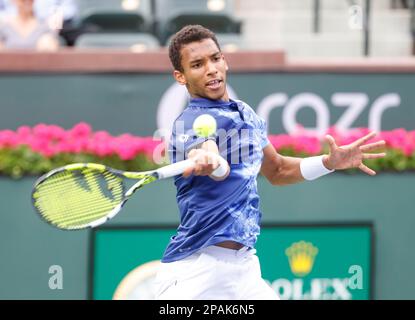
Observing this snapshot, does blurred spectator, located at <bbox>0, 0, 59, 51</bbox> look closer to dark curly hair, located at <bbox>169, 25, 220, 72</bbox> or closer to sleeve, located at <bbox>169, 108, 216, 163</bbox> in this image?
dark curly hair, located at <bbox>169, 25, 220, 72</bbox>

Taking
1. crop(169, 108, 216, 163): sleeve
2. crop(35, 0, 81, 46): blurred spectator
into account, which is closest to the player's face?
crop(169, 108, 216, 163): sleeve

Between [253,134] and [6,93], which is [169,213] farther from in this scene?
[253,134]

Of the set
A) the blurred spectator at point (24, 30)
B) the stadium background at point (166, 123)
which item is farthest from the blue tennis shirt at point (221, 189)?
the blurred spectator at point (24, 30)

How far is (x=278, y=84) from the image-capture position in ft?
23.8

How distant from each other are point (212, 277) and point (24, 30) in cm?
432

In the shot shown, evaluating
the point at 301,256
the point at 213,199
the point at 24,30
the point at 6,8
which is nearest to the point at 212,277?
the point at 213,199

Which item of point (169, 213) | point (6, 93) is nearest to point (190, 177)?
point (169, 213)

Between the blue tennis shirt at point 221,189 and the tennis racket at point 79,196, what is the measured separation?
1.02 ft

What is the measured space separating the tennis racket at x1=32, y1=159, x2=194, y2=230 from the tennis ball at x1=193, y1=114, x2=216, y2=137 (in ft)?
0.89

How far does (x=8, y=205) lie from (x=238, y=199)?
2515mm

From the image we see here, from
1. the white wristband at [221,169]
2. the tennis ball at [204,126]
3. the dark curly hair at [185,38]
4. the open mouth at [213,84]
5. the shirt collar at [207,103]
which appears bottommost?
the white wristband at [221,169]

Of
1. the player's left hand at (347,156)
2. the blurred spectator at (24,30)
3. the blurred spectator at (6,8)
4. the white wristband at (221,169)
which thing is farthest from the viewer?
the blurred spectator at (6,8)

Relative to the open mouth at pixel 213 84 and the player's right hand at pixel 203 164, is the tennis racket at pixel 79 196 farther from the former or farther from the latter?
the open mouth at pixel 213 84

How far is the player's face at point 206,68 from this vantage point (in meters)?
4.33
